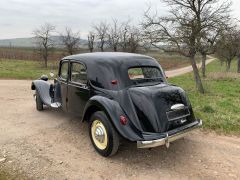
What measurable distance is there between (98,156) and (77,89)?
1627mm

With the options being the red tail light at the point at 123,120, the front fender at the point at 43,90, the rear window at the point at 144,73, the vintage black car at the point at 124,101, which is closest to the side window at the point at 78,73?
the vintage black car at the point at 124,101

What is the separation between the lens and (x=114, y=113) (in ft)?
16.0

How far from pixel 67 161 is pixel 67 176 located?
542 mm

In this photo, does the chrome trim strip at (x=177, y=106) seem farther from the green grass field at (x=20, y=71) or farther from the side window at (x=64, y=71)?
the green grass field at (x=20, y=71)

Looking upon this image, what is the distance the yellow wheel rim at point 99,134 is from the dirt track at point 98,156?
0.22 metres

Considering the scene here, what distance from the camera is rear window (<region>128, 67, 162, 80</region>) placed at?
5.63 m

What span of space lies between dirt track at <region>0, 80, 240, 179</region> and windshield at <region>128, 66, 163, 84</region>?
1346 mm

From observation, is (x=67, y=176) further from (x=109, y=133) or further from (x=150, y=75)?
(x=150, y=75)

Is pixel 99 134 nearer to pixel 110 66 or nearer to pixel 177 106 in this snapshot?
pixel 110 66

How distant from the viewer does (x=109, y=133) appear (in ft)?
15.9

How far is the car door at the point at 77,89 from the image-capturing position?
585 cm

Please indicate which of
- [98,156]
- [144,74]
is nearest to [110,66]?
[144,74]

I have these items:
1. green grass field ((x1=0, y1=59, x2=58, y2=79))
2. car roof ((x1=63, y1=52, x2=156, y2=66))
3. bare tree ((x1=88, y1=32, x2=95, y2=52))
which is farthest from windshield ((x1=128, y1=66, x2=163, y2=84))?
bare tree ((x1=88, y1=32, x2=95, y2=52))

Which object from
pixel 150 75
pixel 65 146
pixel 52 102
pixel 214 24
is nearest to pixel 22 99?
pixel 52 102
